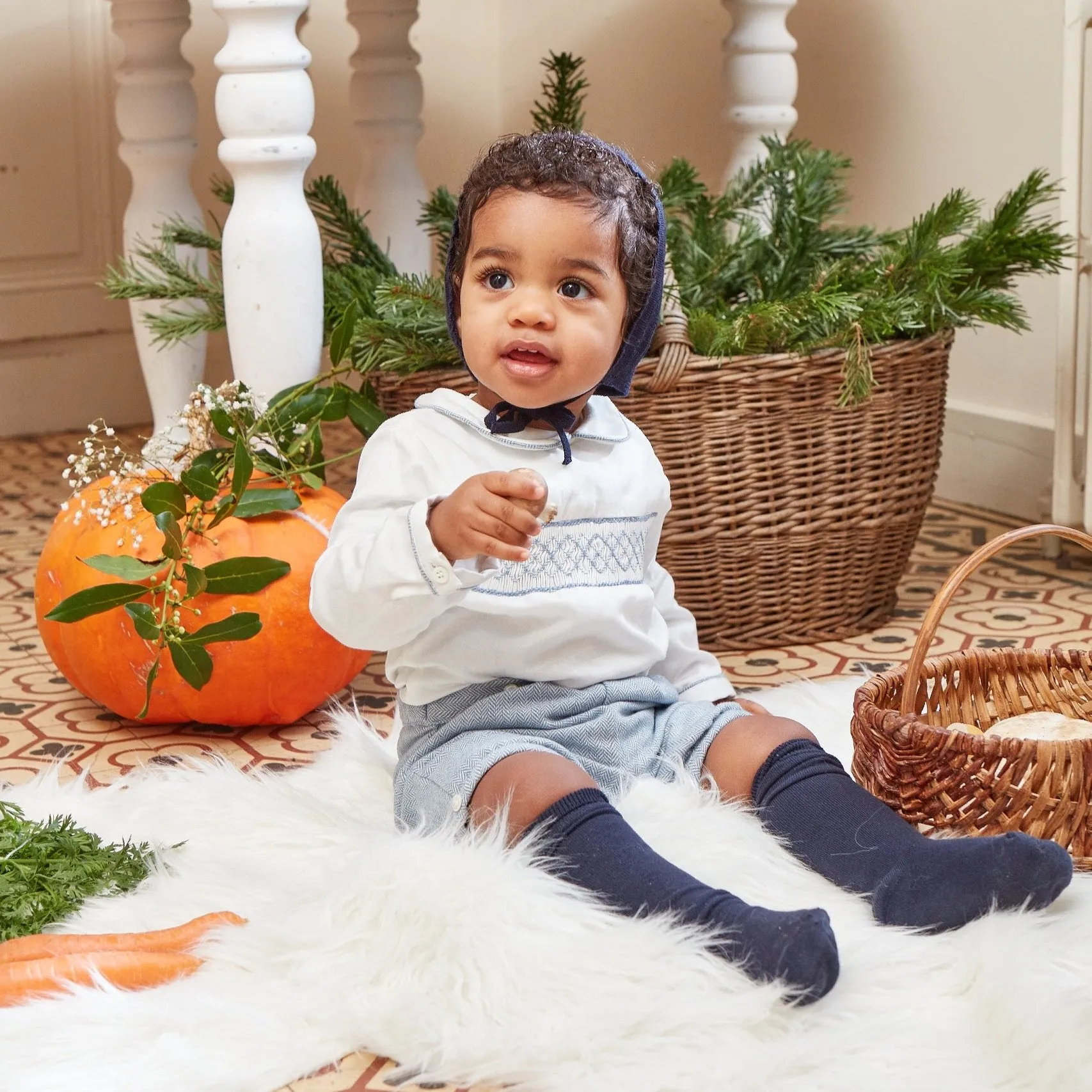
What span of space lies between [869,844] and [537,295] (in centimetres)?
44

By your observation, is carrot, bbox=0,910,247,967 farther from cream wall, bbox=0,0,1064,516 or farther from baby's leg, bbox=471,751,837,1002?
cream wall, bbox=0,0,1064,516

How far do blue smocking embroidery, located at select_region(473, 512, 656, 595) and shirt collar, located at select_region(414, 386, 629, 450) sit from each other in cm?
6

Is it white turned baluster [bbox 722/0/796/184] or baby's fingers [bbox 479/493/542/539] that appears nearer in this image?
baby's fingers [bbox 479/493/542/539]

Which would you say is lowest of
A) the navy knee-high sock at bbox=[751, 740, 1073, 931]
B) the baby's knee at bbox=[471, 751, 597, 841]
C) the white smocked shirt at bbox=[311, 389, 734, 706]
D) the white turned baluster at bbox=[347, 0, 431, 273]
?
the navy knee-high sock at bbox=[751, 740, 1073, 931]

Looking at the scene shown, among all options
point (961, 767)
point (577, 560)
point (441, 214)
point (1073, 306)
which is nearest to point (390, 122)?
point (441, 214)

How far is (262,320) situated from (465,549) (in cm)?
65

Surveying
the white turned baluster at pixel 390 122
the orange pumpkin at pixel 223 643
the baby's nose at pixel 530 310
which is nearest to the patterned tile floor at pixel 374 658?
the orange pumpkin at pixel 223 643

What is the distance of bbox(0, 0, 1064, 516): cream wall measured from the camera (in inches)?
82.4

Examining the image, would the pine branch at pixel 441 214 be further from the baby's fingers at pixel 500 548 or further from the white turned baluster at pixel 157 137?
the baby's fingers at pixel 500 548

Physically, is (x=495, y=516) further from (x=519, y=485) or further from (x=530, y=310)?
(x=530, y=310)

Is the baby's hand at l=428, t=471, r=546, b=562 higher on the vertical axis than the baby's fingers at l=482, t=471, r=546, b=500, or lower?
lower

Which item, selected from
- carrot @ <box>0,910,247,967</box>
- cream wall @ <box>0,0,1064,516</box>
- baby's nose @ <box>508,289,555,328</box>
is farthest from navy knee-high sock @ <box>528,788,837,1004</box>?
cream wall @ <box>0,0,1064,516</box>

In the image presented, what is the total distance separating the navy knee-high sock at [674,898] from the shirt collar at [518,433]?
0.27 meters

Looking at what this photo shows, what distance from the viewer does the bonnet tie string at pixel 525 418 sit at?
110 centimetres
